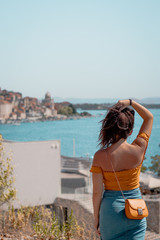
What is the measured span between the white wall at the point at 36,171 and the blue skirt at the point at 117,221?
12.5 m

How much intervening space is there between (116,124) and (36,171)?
13.3 metres

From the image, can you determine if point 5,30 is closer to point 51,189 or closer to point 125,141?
point 51,189

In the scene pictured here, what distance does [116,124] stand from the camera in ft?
5.92

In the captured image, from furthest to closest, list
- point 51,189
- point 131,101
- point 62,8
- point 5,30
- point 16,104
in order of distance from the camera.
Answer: point 5,30 → point 16,104 → point 62,8 → point 51,189 → point 131,101

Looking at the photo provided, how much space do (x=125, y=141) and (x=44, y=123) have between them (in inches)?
3326

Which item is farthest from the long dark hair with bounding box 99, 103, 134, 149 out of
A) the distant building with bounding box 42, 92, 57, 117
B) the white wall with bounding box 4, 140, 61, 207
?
the distant building with bounding box 42, 92, 57, 117

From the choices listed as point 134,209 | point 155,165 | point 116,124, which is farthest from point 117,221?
point 155,165

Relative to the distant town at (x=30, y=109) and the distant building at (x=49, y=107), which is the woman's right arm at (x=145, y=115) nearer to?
the distant town at (x=30, y=109)

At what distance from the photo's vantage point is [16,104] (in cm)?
7550

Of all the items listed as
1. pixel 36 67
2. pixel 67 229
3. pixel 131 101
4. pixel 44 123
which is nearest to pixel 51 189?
pixel 67 229

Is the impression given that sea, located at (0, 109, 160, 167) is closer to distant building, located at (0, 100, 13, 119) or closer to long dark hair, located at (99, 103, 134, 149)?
distant building, located at (0, 100, 13, 119)

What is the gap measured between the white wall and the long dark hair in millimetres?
12442

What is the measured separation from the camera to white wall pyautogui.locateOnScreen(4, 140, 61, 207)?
47.1 ft

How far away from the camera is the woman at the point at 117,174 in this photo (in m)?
1.75
